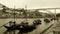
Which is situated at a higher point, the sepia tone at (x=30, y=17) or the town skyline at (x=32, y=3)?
the town skyline at (x=32, y=3)

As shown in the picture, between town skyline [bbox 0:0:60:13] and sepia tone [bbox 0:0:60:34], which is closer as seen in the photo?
sepia tone [bbox 0:0:60:34]

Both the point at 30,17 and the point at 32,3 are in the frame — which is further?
the point at 32,3

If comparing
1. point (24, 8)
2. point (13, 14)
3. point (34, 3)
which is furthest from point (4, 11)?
point (34, 3)

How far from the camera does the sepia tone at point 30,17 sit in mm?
1168

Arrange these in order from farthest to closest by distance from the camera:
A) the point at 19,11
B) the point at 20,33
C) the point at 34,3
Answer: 1. the point at 34,3
2. the point at 19,11
3. the point at 20,33

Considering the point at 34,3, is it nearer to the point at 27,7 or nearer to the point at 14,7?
the point at 27,7

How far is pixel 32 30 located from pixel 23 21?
0.41ft

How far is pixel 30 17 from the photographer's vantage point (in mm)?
1269

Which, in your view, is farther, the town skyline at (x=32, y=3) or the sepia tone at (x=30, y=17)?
the town skyline at (x=32, y=3)

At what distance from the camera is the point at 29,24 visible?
1.23 metres

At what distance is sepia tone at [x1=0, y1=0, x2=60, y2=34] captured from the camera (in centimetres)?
117

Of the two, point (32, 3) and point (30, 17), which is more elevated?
point (32, 3)

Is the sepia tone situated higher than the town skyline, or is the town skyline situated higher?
the town skyline

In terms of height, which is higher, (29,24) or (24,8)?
(24,8)
